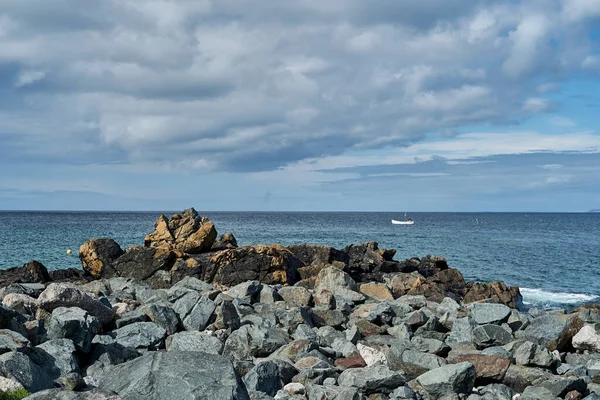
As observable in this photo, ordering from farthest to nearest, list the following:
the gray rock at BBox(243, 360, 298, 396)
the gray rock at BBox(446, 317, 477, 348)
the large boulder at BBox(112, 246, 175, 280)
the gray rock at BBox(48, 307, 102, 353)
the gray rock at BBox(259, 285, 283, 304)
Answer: the large boulder at BBox(112, 246, 175, 280) → the gray rock at BBox(259, 285, 283, 304) → the gray rock at BBox(446, 317, 477, 348) → the gray rock at BBox(48, 307, 102, 353) → the gray rock at BBox(243, 360, 298, 396)

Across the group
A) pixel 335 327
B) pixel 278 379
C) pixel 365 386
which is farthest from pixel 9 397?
pixel 335 327

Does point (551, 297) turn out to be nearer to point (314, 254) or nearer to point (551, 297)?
point (551, 297)

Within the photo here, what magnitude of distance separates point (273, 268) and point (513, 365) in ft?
57.6

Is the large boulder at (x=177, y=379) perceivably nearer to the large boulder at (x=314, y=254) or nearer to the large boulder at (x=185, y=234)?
the large boulder at (x=185, y=234)

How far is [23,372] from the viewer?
434 inches

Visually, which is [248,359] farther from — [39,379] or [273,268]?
[273,268]

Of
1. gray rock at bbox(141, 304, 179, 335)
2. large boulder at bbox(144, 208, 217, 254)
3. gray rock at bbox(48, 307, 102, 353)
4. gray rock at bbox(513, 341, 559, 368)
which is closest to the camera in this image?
gray rock at bbox(48, 307, 102, 353)

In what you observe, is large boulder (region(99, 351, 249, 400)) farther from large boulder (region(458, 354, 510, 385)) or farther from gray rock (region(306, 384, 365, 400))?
large boulder (region(458, 354, 510, 385))

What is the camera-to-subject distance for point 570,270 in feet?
200

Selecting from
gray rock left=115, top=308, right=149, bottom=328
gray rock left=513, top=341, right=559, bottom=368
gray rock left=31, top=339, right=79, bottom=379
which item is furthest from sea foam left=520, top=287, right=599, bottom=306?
gray rock left=31, top=339, right=79, bottom=379

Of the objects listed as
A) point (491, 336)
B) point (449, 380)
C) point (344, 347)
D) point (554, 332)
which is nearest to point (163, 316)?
point (344, 347)

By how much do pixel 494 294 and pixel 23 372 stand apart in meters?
27.2

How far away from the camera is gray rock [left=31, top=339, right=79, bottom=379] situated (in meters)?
12.8

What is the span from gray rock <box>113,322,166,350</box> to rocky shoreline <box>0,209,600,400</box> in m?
0.04
